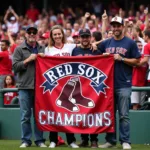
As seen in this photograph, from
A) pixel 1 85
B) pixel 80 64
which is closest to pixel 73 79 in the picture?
pixel 80 64

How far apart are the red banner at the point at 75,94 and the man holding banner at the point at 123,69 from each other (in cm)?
12

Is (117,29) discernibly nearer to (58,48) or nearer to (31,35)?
(58,48)

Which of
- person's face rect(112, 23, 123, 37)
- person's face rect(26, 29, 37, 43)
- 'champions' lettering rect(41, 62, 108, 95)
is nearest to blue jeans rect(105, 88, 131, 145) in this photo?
'champions' lettering rect(41, 62, 108, 95)

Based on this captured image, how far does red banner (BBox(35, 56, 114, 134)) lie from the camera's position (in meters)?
12.2

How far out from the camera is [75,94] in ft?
40.3

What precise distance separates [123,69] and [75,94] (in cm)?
88

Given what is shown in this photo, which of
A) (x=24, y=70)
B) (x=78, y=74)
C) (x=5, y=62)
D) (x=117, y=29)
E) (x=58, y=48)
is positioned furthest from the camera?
(x=5, y=62)

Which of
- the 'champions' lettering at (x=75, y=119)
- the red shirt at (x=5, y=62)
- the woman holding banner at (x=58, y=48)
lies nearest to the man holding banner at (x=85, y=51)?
the woman holding banner at (x=58, y=48)

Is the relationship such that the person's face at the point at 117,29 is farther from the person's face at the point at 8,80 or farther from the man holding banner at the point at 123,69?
the person's face at the point at 8,80

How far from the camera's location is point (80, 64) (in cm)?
1221

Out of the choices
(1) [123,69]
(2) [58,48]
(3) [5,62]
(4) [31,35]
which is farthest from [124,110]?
(3) [5,62]

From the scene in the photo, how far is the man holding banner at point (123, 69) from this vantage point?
12.0 m

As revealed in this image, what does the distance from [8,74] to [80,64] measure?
6180 mm

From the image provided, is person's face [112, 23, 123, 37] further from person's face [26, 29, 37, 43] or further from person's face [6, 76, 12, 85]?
person's face [6, 76, 12, 85]
